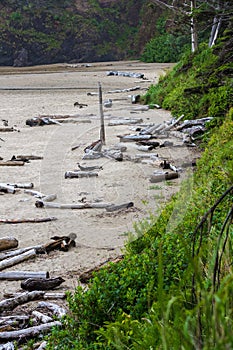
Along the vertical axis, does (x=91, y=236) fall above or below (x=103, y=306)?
below

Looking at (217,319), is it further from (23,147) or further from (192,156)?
(23,147)

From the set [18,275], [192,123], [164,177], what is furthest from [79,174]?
[18,275]

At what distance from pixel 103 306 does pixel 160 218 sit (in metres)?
2.71

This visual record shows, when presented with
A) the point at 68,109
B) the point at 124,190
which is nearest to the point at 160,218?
the point at 124,190

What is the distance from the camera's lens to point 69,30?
60.9 m

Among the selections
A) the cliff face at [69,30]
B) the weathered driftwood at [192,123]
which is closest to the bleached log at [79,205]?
the weathered driftwood at [192,123]

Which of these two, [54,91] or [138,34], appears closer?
[54,91]

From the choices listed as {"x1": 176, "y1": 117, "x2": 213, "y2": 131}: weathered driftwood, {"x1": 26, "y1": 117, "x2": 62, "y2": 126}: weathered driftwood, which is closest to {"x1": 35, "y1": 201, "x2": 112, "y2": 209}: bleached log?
{"x1": 176, "y1": 117, "x2": 213, "y2": 131}: weathered driftwood

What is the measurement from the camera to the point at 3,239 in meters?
8.46

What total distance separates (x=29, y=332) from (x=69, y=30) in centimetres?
5765

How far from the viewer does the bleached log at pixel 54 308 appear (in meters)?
5.93

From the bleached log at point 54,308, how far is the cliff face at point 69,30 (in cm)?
5021

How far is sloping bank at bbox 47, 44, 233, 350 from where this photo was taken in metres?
2.46

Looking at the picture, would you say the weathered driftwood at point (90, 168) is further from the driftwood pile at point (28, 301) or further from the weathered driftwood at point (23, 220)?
the driftwood pile at point (28, 301)
